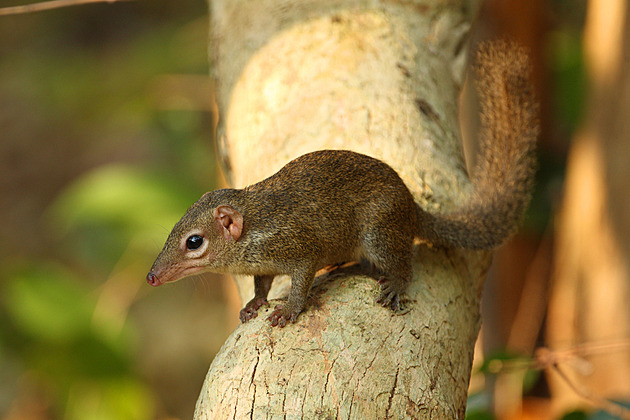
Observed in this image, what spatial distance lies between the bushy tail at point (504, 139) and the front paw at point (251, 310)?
0.82 m

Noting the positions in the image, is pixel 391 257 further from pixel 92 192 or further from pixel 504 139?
pixel 92 192

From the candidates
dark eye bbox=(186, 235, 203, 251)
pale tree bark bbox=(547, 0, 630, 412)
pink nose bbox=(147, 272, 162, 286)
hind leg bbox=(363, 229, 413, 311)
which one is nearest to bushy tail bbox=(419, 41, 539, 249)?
hind leg bbox=(363, 229, 413, 311)

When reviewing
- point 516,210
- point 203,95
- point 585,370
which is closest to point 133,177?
point 203,95

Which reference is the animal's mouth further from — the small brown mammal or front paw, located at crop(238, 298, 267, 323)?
front paw, located at crop(238, 298, 267, 323)

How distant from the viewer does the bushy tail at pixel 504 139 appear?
8.27 ft

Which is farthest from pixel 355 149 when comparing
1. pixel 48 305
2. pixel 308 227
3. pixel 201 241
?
pixel 48 305

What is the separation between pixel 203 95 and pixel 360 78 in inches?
118

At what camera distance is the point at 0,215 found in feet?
23.8

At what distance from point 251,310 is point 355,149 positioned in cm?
70

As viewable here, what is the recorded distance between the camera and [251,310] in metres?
2.09

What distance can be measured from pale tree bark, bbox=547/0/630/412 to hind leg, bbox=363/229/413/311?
1.89 metres

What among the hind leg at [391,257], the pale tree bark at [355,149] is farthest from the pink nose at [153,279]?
the hind leg at [391,257]

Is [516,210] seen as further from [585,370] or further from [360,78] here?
[585,370]

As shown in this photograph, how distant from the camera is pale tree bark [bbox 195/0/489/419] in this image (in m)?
1.71
